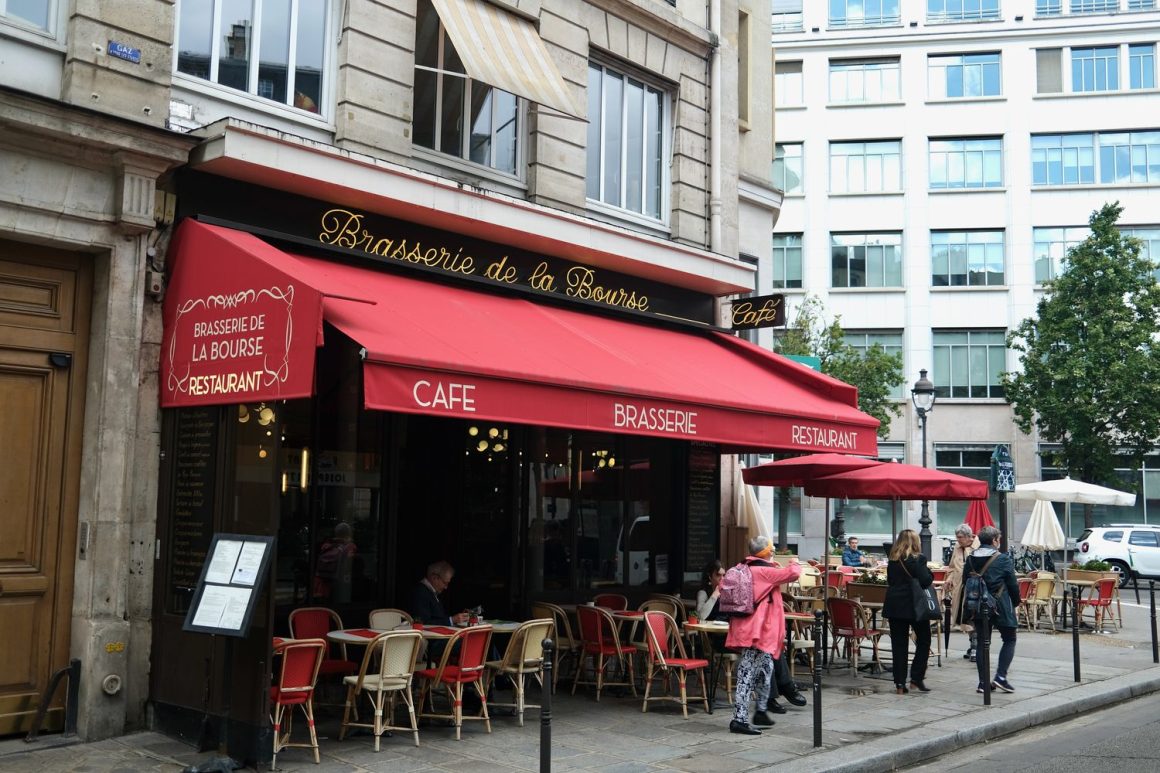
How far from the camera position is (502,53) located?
11.2 metres

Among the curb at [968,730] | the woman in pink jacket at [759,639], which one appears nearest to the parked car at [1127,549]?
the curb at [968,730]

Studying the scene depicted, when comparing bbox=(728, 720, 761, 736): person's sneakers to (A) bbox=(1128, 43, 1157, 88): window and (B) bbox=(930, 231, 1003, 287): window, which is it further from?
(A) bbox=(1128, 43, 1157, 88): window

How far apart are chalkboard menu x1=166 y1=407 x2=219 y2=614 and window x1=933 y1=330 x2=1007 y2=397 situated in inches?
1421

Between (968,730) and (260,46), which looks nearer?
(968,730)

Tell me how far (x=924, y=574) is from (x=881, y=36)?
1418 inches

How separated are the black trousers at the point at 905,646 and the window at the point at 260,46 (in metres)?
7.99

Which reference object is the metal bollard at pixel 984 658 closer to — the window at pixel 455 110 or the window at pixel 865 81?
the window at pixel 455 110

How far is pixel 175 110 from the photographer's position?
362 inches

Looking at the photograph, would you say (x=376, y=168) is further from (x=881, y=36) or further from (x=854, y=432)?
(x=881, y=36)

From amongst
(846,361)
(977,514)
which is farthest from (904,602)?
(846,361)

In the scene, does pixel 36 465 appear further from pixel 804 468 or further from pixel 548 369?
pixel 804 468

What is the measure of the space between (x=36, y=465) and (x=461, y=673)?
145 inches

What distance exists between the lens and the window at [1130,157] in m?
40.3

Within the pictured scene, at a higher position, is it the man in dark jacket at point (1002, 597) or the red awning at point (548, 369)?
the red awning at point (548, 369)
